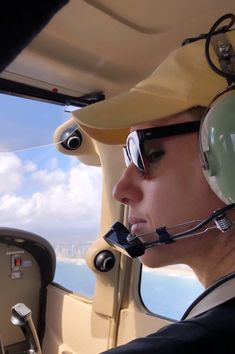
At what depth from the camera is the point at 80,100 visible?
6.81 feet

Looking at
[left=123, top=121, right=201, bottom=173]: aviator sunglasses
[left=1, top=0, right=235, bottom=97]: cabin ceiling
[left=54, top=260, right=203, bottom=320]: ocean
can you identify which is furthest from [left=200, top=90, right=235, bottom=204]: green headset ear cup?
[left=54, top=260, right=203, bottom=320]: ocean

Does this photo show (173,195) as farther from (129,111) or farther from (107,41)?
(107,41)

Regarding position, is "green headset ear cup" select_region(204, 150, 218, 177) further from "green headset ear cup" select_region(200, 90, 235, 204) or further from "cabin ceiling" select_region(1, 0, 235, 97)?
"cabin ceiling" select_region(1, 0, 235, 97)

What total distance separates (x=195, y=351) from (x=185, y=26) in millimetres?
1173

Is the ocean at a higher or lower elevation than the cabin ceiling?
lower

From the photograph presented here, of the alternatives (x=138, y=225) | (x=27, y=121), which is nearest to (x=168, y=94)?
(x=138, y=225)

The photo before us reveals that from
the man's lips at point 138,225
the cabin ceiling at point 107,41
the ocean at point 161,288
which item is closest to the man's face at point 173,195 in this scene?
the man's lips at point 138,225

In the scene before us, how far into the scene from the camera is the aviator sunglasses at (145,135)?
959 millimetres

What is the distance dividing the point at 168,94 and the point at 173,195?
0.24 metres

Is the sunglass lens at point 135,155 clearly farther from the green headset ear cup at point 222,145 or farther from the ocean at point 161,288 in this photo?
the ocean at point 161,288

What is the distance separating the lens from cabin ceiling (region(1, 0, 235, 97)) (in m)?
1.33

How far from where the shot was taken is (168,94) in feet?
3.04

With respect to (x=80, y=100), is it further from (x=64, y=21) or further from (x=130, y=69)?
(x=64, y=21)

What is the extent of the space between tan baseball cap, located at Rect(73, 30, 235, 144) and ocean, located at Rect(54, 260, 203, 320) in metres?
1.24
